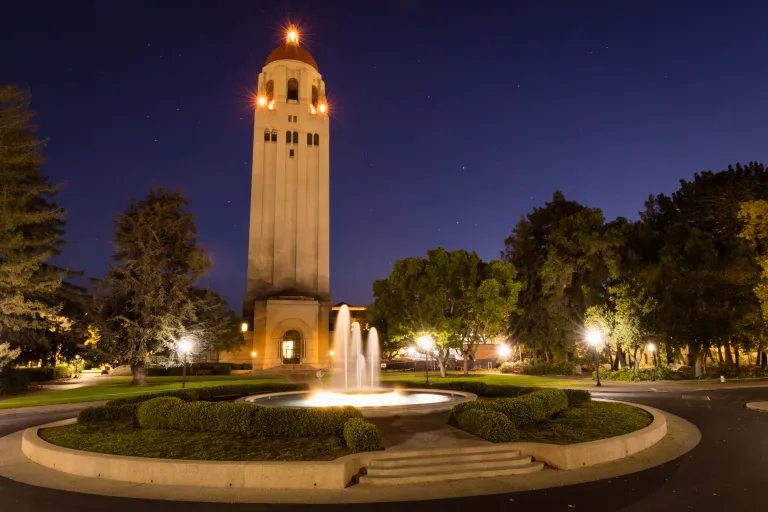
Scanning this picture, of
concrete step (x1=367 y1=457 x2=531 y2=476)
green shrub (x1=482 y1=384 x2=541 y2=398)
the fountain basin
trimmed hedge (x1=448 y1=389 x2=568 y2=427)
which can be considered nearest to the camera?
concrete step (x1=367 y1=457 x2=531 y2=476)

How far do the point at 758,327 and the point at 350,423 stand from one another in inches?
1289

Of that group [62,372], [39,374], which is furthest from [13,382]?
[62,372]

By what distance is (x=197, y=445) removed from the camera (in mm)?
10492

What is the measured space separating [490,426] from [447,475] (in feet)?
6.33

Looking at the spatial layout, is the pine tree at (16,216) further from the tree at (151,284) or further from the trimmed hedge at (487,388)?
the trimmed hedge at (487,388)

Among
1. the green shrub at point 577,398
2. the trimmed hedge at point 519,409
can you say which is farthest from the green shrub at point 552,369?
the trimmed hedge at point 519,409

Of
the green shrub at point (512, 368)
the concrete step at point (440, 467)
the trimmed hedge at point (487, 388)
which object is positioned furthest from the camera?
the green shrub at point (512, 368)

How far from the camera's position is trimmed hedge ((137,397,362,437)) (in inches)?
440

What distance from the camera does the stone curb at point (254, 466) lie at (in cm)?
860

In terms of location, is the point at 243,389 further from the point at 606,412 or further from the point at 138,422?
the point at 606,412

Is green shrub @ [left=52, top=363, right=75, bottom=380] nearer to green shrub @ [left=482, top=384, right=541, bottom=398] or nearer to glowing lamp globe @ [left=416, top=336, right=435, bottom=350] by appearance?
glowing lamp globe @ [left=416, top=336, right=435, bottom=350]

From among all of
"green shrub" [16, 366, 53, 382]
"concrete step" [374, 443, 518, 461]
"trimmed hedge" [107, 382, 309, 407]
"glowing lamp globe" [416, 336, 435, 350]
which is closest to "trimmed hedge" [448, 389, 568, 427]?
"concrete step" [374, 443, 518, 461]

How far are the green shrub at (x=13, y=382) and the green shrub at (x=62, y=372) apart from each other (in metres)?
10.6

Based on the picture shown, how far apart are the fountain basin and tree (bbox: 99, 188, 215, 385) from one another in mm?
15841
